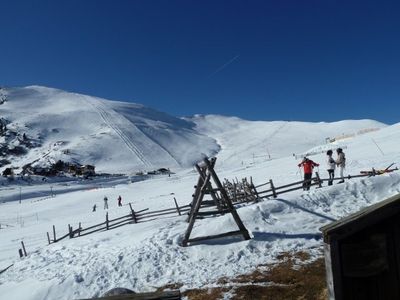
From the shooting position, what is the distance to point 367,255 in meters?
5.22

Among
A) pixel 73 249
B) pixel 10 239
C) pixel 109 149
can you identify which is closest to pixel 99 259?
pixel 73 249

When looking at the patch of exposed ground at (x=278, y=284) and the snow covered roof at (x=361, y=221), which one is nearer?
the snow covered roof at (x=361, y=221)

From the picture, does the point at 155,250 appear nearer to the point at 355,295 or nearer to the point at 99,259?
the point at 99,259

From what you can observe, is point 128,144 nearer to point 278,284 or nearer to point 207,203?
point 207,203

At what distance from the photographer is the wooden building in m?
5.17

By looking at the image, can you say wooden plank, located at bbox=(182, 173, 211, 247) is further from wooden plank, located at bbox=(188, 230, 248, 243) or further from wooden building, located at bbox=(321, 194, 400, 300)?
wooden building, located at bbox=(321, 194, 400, 300)

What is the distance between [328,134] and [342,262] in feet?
608

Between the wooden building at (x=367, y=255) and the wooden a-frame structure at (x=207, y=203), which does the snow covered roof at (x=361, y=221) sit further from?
the wooden a-frame structure at (x=207, y=203)

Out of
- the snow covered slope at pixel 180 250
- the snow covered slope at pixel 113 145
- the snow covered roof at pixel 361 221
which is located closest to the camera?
the snow covered roof at pixel 361 221

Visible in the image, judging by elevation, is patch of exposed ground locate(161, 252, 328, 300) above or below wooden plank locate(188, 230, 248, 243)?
below

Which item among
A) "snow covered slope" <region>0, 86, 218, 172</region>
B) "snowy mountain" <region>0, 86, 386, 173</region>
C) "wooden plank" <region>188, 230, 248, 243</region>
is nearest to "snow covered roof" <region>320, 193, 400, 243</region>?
"wooden plank" <region>188, 230, 248, 243</region>

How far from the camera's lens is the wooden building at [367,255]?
517 cm

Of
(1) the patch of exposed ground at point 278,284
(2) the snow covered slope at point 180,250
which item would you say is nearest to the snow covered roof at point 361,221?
(1) the patch of exposed ground at point 278,284

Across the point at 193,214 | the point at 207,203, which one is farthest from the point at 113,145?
the point at 193,214
